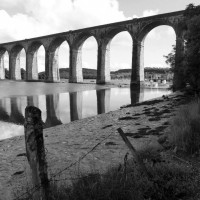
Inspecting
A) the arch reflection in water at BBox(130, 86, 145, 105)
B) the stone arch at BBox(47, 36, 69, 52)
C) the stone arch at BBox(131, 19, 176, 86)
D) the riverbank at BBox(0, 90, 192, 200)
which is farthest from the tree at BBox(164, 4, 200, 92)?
the stone arch at BBox(47, 36, 69, 52)

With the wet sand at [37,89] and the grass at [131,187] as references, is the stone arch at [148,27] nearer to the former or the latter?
the wet sand at [37,89]

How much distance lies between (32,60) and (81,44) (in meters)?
18.7

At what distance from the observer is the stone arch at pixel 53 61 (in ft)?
204

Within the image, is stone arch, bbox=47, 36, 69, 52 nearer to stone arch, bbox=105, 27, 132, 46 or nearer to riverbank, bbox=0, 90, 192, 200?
stone arch, bbox=105, 27, 132, 46

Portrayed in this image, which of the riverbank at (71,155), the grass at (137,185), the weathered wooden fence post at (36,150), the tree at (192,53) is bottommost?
the riverbank at (71,155)

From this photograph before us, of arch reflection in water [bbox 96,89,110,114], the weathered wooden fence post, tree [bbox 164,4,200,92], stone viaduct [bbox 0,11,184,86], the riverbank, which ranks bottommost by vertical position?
arch reflection in water [bbox 96,89,110,114]

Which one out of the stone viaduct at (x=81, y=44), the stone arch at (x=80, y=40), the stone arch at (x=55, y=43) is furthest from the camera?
the stone arch at (x=55, y=43)

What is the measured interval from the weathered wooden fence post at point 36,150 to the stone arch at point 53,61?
60845mm

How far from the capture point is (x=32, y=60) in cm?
6894

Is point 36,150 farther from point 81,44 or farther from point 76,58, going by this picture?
point 81,44

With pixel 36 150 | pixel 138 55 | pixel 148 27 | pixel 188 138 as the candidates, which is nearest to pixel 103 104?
pixel 188 138

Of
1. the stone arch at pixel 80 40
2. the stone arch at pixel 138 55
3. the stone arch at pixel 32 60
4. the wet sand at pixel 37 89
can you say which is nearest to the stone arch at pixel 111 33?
the stone arch at pixel 138 55

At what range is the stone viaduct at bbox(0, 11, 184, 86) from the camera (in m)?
42.9

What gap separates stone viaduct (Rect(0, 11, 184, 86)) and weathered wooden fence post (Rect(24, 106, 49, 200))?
2799cm
